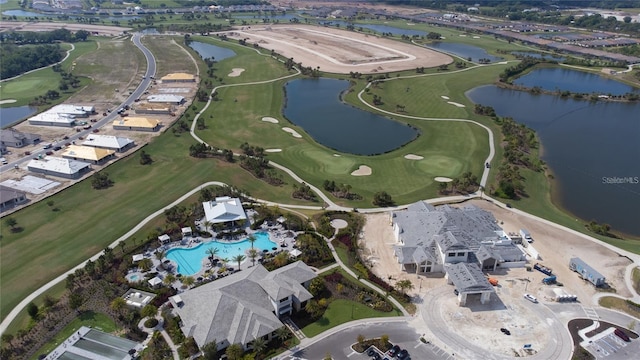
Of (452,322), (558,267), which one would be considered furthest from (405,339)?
(558,267)

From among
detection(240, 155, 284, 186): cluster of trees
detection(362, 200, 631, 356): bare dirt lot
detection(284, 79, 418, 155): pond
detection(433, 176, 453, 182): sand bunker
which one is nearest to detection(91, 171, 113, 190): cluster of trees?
detection(240, 155, 284, 186): cluster of trees

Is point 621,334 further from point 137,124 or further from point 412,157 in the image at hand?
point 137,124

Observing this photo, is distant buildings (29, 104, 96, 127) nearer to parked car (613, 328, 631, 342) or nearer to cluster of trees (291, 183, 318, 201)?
cluster of trees (291, 183, 318, 201)

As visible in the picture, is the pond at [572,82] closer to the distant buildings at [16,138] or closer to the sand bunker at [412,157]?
the sand bunker at [412,157]

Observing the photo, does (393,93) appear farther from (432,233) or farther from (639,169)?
(432,233)

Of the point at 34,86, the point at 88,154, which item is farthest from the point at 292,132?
the point at 34,86

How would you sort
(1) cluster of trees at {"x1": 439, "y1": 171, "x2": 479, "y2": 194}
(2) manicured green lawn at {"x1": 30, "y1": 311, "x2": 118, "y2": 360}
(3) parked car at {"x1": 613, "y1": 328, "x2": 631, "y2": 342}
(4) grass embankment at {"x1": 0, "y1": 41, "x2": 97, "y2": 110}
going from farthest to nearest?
(4) grass embankment at {"x1": 0, "y1": 41, "x2": 97, "y2": 110} → (1) cluster of trees at {"x1": 439, "y1": 171, "x2": 479, "y2": 194} → (3) parked car at {"x1": 613, "y1": 328, "x2": 631, "y2": 342} → (2) manicured green lawn at {"x1": 30, "y1": 311, "x2": 118, "y2": 360}
